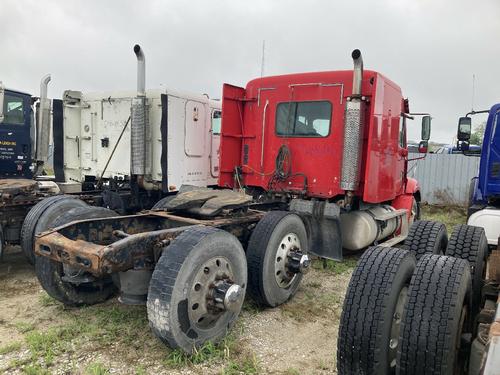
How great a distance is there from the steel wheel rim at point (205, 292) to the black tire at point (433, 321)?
154 cm

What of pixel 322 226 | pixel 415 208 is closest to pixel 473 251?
pixel 322 226

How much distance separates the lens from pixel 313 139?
238 inches

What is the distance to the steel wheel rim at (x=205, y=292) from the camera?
128 inches

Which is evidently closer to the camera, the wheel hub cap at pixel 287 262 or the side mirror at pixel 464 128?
the wheel hub cap at pixel 287 262

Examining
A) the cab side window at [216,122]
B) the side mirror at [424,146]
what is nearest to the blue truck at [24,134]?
the cab side window at [216,122]

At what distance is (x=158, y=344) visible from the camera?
360 cm

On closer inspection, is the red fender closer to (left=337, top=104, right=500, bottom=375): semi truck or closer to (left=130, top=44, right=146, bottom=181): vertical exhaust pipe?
(left=130, top=44, right=146, bottom=181): vertical exhaust pipe

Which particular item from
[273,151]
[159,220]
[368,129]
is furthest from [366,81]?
[159,220]

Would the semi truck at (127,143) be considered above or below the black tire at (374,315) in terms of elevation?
above

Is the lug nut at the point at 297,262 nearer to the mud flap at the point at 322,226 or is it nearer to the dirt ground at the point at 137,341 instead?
the dirt ground at the point at 137,341

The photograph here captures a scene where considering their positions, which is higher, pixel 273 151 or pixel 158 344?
pixel 273 151

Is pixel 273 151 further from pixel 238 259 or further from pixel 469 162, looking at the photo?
pixel 469 162

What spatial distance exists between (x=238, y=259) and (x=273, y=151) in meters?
2.93

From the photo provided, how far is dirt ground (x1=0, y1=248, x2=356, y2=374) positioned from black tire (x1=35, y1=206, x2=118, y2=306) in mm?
125
